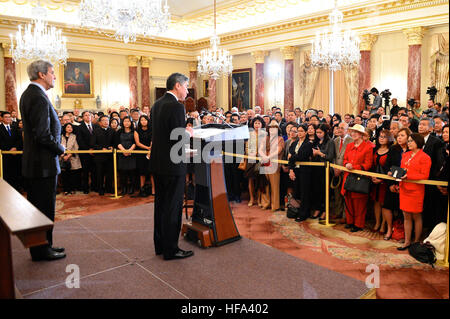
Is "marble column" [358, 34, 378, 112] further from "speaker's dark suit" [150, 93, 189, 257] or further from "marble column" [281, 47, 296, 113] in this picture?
"speaker's dark suit" [150, 93, 189, 257]

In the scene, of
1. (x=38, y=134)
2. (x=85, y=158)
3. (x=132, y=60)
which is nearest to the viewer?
(x=38, y=134)

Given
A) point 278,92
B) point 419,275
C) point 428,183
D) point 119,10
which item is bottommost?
point 419,275

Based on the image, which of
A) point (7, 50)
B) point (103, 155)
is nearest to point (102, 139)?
point (103, 155)

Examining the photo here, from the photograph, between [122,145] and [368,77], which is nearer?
[122,145]

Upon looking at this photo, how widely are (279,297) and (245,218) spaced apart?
9.76 ft

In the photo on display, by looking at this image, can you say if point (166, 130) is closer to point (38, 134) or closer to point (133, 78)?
point (38, 134)

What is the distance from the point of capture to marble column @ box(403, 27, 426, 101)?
1130cm

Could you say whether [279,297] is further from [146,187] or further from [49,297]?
[146,187]

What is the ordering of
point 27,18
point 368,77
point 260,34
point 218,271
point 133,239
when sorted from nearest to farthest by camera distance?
point 218,271
point 133,239
point 368,77
point 27,18
point 260,34

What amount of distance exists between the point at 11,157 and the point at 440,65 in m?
11.9

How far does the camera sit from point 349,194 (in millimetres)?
5559

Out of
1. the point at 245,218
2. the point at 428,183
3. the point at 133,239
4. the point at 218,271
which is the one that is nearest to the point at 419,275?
the point at 428,183

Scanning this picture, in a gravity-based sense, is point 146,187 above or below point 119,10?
below

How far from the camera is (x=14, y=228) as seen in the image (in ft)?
7.71
